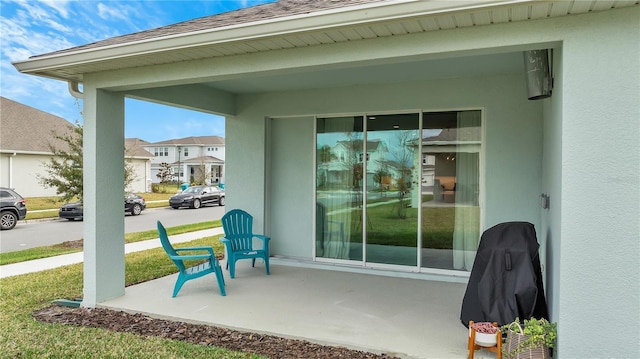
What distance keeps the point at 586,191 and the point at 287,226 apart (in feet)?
17.3

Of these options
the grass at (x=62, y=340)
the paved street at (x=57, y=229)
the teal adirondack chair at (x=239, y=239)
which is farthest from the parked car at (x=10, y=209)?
the teal adirondack chair at (x=239, y=239)

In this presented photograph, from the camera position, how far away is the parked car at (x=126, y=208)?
15851 millimetres

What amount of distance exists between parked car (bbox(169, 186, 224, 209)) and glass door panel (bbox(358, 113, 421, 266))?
644 inches

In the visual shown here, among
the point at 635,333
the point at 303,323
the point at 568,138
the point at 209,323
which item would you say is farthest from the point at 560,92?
the point at 209,323

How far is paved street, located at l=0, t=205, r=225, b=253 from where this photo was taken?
11109 millimetres

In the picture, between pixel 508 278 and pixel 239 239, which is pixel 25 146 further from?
pixel 508 278

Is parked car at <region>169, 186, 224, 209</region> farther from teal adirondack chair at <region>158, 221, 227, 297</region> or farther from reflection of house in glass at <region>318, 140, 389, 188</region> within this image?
teal adirondack chair at <region>158, 221, 227, 297</region>

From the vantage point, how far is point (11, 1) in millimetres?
14914

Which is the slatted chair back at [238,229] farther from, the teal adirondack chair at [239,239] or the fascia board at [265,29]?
the fascia board at [265,29]

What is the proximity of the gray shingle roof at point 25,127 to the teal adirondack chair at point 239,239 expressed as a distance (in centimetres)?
1756

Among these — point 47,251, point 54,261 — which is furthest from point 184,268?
point 47,251

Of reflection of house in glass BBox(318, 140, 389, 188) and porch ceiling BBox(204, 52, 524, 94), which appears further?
reflection of house in glass BBox(318, 140, 389, 188)

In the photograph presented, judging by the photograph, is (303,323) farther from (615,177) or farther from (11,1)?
(11,1)

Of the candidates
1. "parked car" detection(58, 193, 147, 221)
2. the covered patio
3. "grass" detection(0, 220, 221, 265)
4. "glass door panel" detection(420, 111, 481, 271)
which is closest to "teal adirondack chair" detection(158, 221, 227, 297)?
the covered patio
